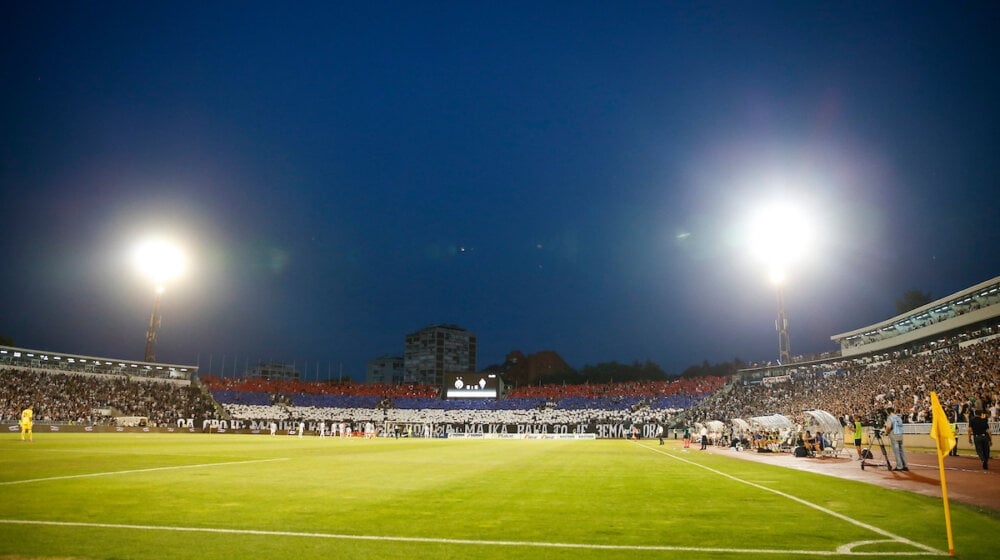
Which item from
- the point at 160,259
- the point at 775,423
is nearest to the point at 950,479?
the point at 775,423

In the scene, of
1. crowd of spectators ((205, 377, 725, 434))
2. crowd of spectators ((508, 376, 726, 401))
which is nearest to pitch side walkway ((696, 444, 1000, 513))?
crowd of spectators ((205, 377, 725, 434))

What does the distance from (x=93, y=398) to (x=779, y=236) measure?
Result: 70683 millimetres

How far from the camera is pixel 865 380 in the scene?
166 ft

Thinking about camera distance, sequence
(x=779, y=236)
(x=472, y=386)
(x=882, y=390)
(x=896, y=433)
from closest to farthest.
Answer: (x=896, y=433), (x=882, y=390), (x=779, y=236), (x=472, y=386)

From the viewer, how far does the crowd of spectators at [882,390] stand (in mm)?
31980

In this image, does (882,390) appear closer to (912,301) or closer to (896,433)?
(896,433)

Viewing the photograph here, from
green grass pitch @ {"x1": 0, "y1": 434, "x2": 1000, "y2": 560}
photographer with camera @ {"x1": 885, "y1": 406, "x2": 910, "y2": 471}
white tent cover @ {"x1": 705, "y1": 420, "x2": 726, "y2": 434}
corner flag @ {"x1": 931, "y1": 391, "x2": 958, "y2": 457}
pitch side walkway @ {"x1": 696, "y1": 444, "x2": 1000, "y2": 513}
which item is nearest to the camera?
→ green grass pitch @ {"x1": 0, "y1": 434, "x2": 1000, "y2": 560}

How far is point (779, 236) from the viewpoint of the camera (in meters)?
51.2

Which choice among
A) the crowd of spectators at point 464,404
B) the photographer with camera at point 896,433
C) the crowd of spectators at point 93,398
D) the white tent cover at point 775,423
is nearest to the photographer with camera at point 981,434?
the photographer with camera at point 896,433

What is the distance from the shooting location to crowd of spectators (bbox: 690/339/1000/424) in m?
32.0

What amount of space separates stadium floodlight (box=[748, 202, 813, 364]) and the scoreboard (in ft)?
149

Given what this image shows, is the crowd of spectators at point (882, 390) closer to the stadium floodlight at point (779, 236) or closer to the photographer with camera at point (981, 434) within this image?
the photographer with camera at point (981, 434)

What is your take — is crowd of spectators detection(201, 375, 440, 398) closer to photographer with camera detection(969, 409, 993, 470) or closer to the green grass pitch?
the green grass pitch

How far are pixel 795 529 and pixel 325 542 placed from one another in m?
5.98
